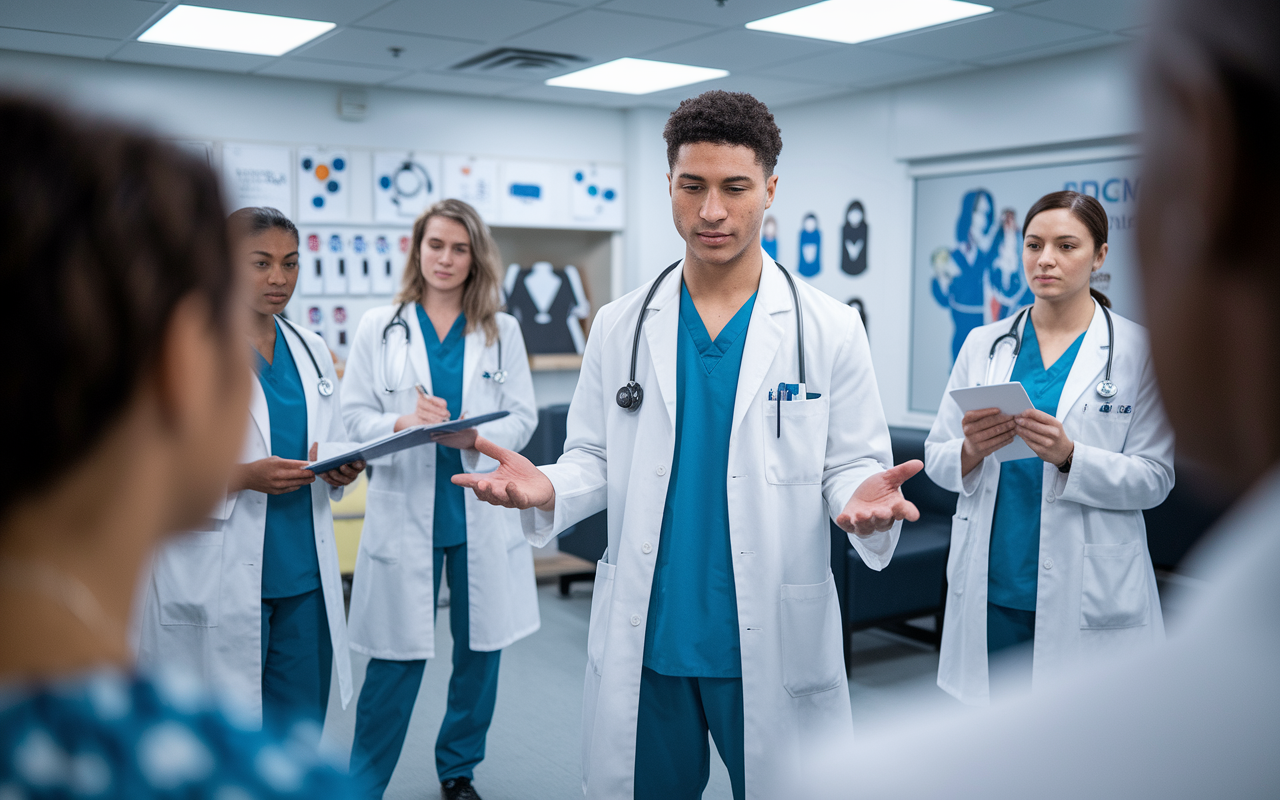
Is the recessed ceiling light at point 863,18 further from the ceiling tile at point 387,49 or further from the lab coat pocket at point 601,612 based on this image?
the lab coat pocket at point 601,612

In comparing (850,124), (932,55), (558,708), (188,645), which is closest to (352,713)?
(558,708)

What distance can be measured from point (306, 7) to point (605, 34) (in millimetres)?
1414

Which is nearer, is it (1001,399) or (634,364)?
(634,364)

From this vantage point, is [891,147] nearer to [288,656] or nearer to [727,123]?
[727,123]

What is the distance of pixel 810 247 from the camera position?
6512 millimetres

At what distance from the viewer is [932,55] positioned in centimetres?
505

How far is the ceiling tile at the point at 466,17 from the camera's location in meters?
4.16

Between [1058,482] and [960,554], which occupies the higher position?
[1058,482]

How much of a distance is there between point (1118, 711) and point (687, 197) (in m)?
1.62

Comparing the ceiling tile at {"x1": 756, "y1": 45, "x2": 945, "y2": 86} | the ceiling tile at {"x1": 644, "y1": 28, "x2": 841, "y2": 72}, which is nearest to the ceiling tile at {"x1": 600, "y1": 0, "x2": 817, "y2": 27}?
the ceiling tile at {"x1": 644, "y1": 28, "x2": 841, "y2": 72}

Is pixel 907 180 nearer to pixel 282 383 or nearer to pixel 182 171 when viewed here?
pixel 282 383

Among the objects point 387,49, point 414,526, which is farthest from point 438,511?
point 387,49

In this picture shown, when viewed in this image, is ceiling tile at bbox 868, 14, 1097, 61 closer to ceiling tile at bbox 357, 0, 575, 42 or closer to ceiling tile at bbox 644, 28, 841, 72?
ceiling tile at bbox 644, 28, 841, 72

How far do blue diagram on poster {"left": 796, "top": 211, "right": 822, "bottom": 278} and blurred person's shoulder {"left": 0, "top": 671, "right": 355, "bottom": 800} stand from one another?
6.25 metres
